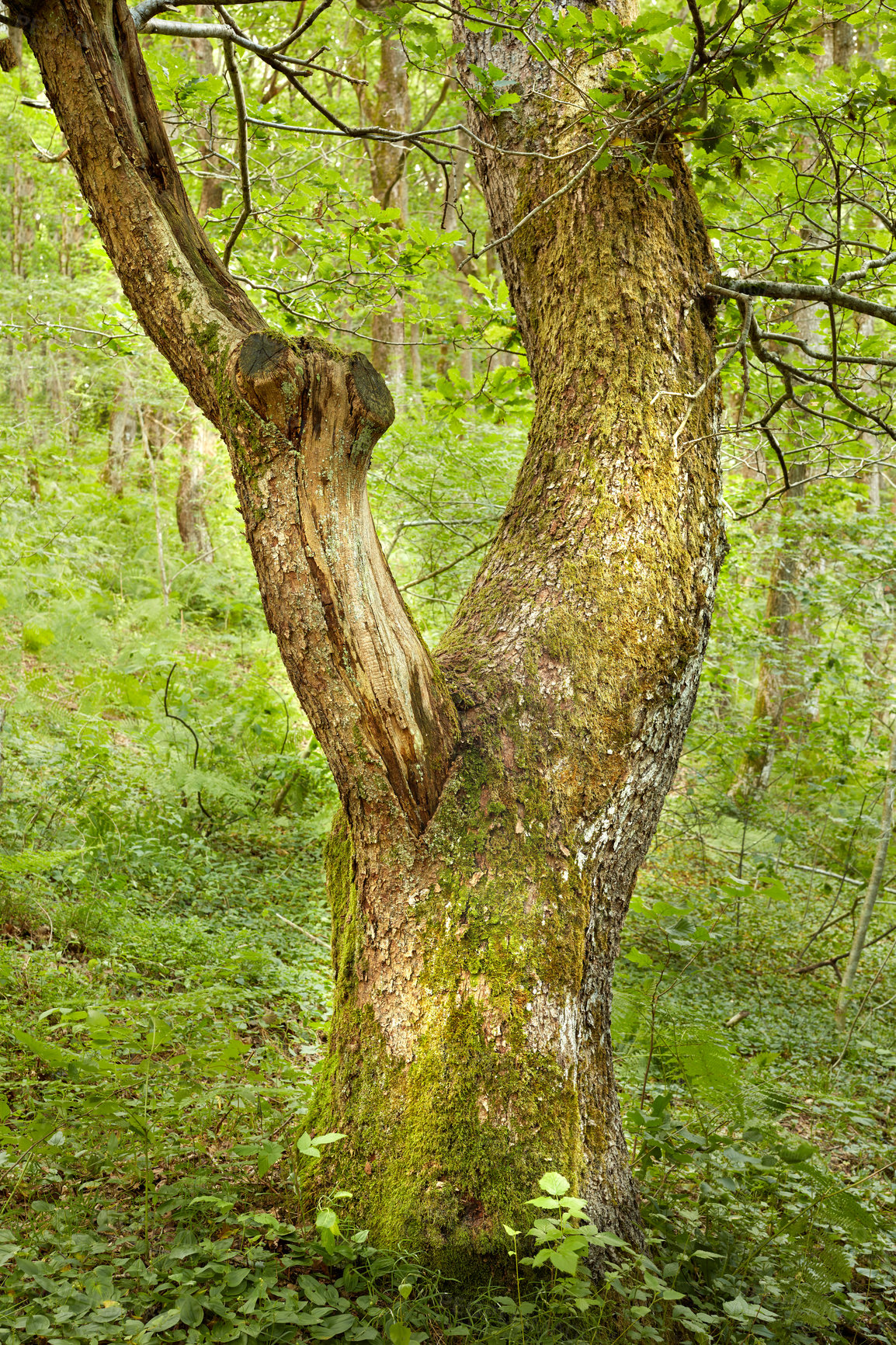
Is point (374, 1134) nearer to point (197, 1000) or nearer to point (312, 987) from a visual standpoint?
point (197, 1000)

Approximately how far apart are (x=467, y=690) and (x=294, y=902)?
350cm

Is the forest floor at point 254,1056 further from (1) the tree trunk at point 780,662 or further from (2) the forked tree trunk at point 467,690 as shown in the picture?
(1) the tree trunk at point 780,662

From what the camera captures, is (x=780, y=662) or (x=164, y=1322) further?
(x=780, y=662)

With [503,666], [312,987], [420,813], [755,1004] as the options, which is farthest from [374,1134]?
[755,1004]

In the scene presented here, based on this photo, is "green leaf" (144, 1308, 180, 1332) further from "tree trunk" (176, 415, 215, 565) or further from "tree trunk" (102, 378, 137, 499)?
"tree trunk" (102, 378, 137, 499)

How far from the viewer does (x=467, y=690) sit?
2520mm

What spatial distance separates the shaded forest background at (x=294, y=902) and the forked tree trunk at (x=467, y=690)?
0.30 meters

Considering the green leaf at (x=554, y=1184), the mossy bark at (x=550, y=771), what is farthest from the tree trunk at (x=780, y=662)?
the green leaf at (x=554, y=1184)

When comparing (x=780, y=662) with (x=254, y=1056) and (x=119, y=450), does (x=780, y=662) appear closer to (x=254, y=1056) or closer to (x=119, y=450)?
(x=254, y=1056)

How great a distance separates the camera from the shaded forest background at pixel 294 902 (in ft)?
6.57

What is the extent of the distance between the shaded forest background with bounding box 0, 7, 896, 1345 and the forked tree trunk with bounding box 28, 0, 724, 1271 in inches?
11.7

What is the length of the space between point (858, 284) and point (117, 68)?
3202 mm

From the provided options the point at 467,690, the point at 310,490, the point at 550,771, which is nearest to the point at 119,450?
the point at 310,490

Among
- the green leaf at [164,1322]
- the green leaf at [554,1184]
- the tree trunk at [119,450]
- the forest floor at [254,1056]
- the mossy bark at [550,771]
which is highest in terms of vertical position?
the tree trunk at [119,450]
